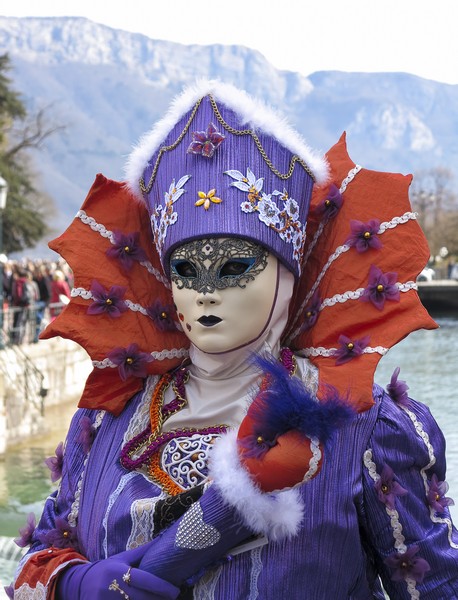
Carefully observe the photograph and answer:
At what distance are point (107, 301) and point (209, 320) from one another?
0.37m

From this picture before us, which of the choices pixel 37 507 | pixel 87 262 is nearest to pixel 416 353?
pixel 37 507

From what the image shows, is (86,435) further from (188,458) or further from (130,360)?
(188,458)

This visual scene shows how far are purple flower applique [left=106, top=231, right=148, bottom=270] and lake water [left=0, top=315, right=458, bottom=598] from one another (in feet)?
10.7

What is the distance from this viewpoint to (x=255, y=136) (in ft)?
8.34

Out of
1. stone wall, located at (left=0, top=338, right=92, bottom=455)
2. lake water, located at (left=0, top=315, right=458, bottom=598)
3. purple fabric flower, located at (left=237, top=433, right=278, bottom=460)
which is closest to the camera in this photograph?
purple fabric flower, located at (left=237, top=433, right=278, bottom=460)

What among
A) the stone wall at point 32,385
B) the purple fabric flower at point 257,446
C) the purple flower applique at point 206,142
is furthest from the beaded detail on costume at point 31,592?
the stone wall at point 32,385

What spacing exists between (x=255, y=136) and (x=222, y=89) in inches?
6.1

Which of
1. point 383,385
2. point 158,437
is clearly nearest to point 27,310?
point 383,385

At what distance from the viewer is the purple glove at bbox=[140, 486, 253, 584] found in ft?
7.67

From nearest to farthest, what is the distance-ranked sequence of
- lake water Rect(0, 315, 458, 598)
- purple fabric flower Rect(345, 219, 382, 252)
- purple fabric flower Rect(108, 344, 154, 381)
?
1. purple fabric flower Rect(345, 219, 382, 252)
2. purple fabric flower Rect(108, 344, 154, 381)
3. lake water Rect(0, 315, 458, 598)

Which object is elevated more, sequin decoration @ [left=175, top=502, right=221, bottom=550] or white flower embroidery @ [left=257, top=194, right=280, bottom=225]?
white flower embroidery @ [left=257, top=194, right=280, bottom=225]

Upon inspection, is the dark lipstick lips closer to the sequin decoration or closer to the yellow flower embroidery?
the yellow flower embroidery

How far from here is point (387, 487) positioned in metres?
2.50

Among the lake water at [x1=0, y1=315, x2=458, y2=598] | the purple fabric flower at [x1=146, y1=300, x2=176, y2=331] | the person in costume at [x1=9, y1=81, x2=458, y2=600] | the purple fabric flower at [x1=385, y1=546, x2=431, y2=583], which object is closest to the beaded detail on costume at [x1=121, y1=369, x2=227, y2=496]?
the person in costume at [x1=9, y1=81, x2=458, y2=600]
